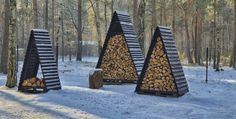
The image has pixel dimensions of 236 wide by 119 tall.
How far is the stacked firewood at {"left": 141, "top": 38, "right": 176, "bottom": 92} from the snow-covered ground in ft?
1.91

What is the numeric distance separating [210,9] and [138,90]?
1215 inches

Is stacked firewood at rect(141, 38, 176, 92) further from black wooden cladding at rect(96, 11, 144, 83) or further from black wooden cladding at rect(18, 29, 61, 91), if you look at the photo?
black wooden cladding at rect(18, 29, 61, 91)

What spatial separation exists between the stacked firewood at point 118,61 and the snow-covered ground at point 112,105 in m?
2.27

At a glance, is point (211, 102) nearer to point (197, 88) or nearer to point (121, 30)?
point (197, 88)

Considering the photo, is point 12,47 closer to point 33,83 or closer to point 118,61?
point 33,83

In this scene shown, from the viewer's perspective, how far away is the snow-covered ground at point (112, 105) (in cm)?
1129

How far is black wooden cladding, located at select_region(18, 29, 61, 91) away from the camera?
15.3 m

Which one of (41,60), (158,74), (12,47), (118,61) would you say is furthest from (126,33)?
(12,47)

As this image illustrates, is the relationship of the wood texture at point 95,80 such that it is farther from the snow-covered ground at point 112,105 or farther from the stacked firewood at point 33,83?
the stacked firewood at point 33,83

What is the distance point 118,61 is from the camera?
1847 cm

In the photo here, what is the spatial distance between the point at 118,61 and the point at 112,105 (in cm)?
605

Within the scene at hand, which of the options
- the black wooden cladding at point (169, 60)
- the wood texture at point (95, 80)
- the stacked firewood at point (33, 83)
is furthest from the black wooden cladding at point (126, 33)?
the stacked firewood at point (33, 83)

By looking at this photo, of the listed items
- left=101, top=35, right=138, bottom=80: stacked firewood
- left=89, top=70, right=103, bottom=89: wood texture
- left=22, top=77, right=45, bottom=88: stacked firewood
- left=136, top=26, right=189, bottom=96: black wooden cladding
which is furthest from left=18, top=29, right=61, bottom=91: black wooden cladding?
left=101, top=35, right=138, bottom=80: stacked firewood

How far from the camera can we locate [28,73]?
1622 centimetres
